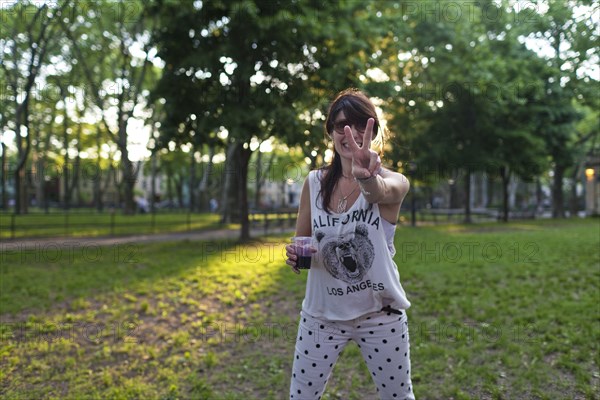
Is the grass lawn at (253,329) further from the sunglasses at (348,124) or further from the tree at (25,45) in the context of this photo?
the tree at (25,45)

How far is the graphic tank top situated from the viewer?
196 centimetres

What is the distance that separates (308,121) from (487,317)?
728 centimetres

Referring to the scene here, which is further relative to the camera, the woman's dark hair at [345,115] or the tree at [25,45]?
the tree at [25,45]

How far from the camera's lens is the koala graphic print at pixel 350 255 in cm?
197

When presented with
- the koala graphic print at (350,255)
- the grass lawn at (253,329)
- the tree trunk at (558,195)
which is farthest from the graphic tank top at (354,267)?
the tree trunk at (558,195)

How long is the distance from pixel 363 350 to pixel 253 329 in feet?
12.2

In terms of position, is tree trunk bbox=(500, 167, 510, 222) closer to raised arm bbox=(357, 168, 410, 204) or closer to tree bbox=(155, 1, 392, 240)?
tree bbox=(155, 1, 392, 240)

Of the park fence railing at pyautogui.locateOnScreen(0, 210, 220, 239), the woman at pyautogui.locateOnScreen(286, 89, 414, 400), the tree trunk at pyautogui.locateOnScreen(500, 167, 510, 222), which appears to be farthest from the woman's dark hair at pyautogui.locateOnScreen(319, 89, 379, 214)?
the tree trunk at pyautogui.locateOnScreen(500, 167, 510, 222)

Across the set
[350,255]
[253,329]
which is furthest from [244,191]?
[350,255]

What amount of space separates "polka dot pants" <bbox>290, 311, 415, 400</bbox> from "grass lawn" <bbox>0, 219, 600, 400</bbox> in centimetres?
199

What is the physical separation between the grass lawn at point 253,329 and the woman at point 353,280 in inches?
80.6

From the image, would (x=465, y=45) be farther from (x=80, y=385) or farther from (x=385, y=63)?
(x=80, y=385)

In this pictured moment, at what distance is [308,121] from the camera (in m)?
11.6

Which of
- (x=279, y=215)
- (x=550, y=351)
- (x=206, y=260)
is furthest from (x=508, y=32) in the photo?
(x=550, y=351)
